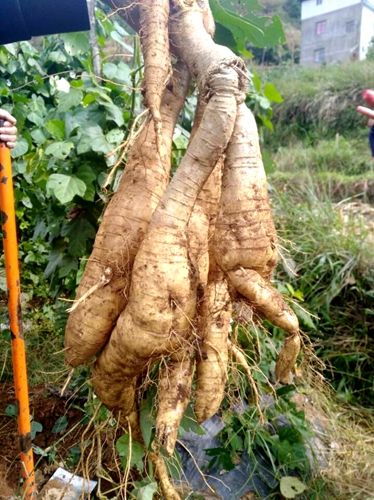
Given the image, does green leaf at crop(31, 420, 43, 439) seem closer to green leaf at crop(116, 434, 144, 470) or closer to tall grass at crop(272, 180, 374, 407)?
green leaf at crop(116, 434, 144, 470)

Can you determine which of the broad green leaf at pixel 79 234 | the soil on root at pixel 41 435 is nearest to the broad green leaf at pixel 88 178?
the broad green leaf at pixel 79 234

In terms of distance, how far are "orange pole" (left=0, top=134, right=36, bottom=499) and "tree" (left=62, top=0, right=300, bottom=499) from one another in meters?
0.28

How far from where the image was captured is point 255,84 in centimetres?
200

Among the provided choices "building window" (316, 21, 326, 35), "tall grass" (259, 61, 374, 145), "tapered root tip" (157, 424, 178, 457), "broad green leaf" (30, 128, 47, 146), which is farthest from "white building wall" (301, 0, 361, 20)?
"tapered root tip" (157, 424, 178, 457)

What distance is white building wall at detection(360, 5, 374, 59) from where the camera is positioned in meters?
9.20

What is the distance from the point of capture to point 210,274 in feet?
3.14

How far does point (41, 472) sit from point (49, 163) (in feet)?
3.05

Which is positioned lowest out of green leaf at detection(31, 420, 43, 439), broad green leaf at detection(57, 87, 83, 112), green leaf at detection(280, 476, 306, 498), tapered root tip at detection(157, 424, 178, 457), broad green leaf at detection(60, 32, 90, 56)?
green leaf at detection(280, 476, 306, 498)

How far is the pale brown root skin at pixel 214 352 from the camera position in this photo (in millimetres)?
934

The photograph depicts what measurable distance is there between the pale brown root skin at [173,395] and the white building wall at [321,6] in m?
9.77

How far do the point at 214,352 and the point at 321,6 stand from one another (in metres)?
10.6

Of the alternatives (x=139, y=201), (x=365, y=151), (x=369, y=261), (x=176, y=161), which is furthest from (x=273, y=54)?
(x=139, y=201)

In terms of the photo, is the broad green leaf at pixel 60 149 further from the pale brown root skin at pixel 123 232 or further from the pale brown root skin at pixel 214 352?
the pale brown root skin at pixel 214 352

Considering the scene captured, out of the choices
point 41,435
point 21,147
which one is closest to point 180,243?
point 41,435
